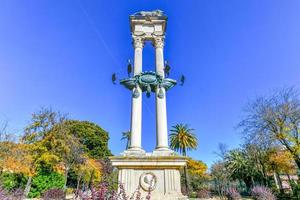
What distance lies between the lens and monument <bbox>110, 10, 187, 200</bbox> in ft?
22.5

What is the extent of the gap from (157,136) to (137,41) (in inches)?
193

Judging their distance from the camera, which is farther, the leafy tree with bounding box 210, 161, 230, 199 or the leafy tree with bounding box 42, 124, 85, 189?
the leafy tree with bounding box 210, 161, 230, 199

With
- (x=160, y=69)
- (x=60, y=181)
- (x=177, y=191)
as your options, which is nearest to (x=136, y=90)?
(x=160, y=69)

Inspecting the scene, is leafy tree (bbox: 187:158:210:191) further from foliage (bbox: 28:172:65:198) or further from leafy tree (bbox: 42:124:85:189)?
foliage (bbox: 28:172:65:198)

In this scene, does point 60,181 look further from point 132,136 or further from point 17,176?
point 132,136

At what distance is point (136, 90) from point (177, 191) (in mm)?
4262

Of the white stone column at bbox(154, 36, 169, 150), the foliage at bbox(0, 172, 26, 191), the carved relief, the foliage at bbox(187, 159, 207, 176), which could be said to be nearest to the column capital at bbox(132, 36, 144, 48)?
the white stone column at bbox(154, 36, 169, 150)

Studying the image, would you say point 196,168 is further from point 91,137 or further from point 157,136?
point 157,136

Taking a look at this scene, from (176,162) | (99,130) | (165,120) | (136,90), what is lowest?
(176,162)

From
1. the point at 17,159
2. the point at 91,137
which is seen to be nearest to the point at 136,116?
the point at 17,159

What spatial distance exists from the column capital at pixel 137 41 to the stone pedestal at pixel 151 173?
18.2ft

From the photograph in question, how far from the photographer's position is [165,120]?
27.5ft

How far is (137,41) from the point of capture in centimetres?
1026

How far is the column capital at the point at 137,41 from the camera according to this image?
10.2 meters
